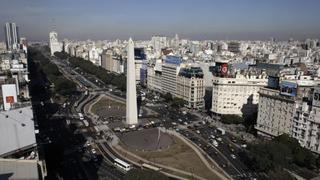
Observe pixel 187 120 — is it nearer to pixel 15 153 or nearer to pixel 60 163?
pixel 60 163

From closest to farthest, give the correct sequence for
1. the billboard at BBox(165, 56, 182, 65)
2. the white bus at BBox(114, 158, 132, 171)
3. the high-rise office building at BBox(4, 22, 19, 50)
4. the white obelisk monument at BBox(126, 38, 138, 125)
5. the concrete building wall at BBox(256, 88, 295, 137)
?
the white bus at BBox(114, 158, 132, 171) → the concrete building wall at BBox(256, 88, 295, 137) → the white obelisk monument at BBox(126, 38, 138, 125) → the billboard at BBox(165, 56, 182, 65) → the high-rise office building at BBox(4, 22, 19, 50)

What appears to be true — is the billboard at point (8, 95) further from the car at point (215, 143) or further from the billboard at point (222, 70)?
the billboard at point (222, 70)

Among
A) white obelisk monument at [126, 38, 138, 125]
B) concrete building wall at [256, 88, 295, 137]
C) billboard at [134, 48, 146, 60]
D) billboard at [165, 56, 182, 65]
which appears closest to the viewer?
concrete building wall at [256, 88, 295, 137]

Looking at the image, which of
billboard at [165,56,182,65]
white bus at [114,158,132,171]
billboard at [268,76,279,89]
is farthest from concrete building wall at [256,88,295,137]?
billboard at [165,56,182,65]

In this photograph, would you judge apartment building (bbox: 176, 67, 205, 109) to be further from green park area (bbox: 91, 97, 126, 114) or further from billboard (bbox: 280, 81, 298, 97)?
billboard (bbox: 280, 81, 298, 97)

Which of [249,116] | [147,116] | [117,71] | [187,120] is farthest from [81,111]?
[117,71]

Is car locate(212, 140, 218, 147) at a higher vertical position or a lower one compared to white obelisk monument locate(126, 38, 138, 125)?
lower

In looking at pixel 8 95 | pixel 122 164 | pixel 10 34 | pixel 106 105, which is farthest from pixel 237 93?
pixel 10 34

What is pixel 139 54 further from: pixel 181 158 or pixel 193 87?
pixel 181 158
